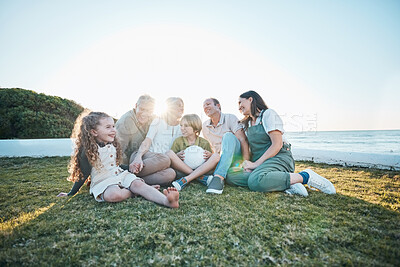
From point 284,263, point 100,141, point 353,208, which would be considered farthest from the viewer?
point 100,141

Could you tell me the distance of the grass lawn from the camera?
1.30m

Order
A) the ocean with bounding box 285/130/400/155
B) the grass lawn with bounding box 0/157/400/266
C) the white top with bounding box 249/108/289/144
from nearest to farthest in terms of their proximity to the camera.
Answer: the grass lawn with bounding box 0/157/400/266, the white top with bounding box 249/108/289/144, the ocean with bounding box 285/130/400/155

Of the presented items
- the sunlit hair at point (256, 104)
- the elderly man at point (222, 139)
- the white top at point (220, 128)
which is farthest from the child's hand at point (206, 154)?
the sunlit hair at point (256, 104)

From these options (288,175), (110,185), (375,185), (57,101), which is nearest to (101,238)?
(110,185)

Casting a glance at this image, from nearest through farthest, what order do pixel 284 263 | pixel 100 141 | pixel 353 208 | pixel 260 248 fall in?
pixel 284 263, pixel 260 248, pixel 353 208, pixel 100 141

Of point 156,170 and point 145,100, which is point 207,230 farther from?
point 145,100

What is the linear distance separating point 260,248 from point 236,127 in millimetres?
2437

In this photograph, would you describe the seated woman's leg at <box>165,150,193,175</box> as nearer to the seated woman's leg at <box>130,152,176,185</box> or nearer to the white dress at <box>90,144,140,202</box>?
the seated woman's leg at <box>130,152,176,185</box>

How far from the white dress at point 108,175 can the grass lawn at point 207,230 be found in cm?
21

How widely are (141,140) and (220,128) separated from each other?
4.81ft

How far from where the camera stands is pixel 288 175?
2633mm

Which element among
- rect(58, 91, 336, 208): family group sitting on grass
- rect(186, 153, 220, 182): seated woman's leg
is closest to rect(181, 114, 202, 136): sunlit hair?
rect(58, 91, 336, 208): family group sitting on grass

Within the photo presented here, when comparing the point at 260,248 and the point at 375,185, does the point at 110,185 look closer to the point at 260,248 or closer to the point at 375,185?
the point at 260,248

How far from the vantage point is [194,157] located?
3.20 m
